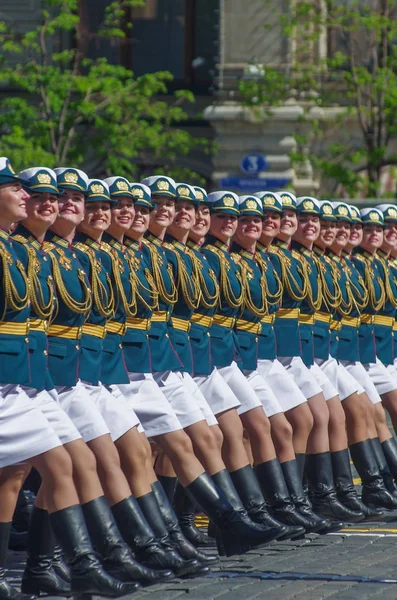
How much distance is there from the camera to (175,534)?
8.45 metres

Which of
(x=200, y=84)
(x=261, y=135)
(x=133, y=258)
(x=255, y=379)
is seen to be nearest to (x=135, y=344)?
(x=133, y=258)

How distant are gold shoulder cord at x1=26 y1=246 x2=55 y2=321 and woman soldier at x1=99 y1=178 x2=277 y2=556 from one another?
3.08 ft

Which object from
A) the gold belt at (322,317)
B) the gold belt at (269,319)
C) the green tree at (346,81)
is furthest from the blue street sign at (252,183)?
the gold belt at (269,319)

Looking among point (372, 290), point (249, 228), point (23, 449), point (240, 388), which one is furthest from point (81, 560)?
point (372, 290)

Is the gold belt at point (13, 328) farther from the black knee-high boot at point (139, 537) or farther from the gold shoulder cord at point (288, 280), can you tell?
the gold shoulder cord at point (288, 280)

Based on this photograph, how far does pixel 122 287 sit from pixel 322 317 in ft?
8.81

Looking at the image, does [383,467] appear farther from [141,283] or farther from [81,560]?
[81,560]

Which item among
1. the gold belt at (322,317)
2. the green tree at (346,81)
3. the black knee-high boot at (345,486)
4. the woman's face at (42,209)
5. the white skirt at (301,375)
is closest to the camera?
the woman's face at (42,209)

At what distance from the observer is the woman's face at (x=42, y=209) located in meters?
7.85

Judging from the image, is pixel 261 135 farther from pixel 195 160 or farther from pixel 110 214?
pixel 110 214

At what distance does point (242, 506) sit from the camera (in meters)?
8.94

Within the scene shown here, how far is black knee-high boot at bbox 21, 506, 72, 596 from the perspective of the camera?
7512 millimetres

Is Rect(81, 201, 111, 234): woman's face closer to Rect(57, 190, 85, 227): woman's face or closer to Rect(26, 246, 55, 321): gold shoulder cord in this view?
Rect(57, 190, 85, 227): woman's face

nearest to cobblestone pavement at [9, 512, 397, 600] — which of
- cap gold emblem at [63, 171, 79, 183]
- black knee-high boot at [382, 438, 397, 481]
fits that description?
black knee-high boot at [382, 438, 397, 481]
